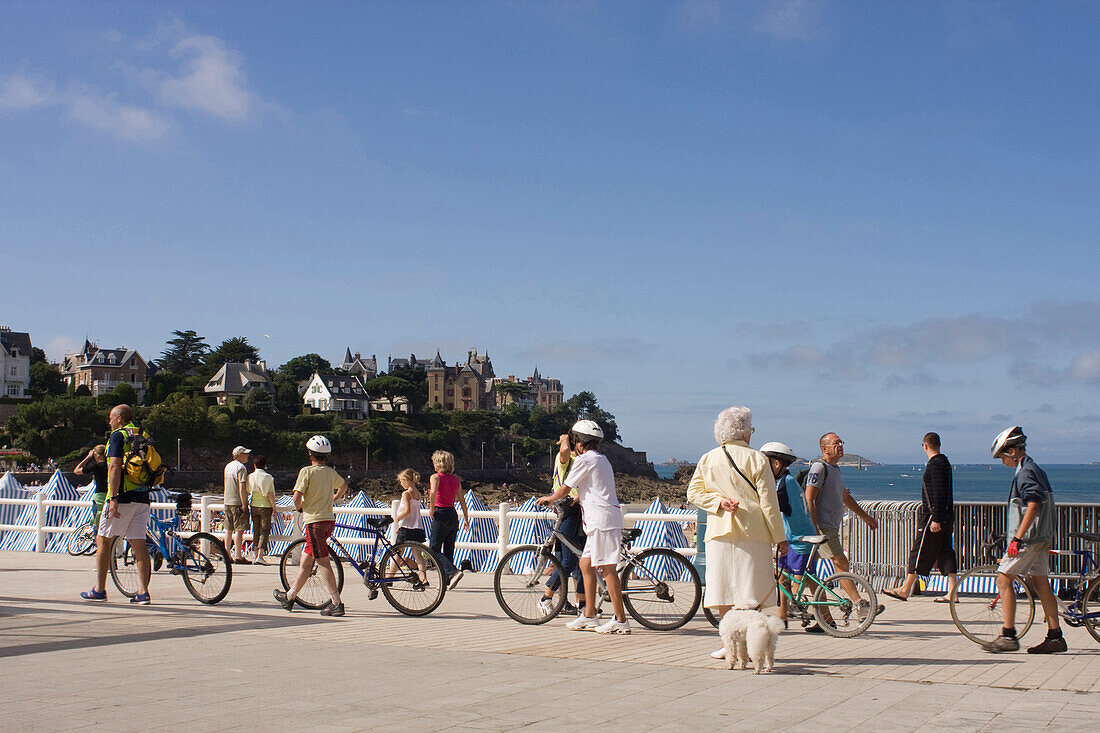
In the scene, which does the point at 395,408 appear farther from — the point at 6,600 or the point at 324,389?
the point at 6,600

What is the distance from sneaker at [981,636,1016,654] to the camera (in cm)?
830

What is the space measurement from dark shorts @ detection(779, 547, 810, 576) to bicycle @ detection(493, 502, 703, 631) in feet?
2.63

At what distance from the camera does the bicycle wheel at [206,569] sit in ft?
37.6

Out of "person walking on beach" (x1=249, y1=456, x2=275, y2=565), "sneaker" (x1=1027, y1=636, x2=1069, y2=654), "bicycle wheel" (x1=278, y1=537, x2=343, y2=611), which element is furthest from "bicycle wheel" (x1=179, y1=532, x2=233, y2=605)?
"sneaker" (x1=1027, y1=636, x2=1069, y2=654)

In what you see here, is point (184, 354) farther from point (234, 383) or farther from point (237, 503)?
point (237, 503)

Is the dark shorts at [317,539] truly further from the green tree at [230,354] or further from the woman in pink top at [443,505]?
the green tree at [230,354]

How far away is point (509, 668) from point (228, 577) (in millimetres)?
4854

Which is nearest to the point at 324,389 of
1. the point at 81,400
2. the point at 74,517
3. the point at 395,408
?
the point at 395,408

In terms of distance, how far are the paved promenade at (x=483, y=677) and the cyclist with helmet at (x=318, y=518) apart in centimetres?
27

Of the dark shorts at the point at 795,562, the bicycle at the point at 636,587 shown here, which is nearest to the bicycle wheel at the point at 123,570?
the bicycle at the point at 636,587

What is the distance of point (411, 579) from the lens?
35.6 feet

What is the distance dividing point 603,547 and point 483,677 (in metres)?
2.35

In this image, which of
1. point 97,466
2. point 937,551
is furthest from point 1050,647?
point 97,466

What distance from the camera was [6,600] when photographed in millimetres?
11805
